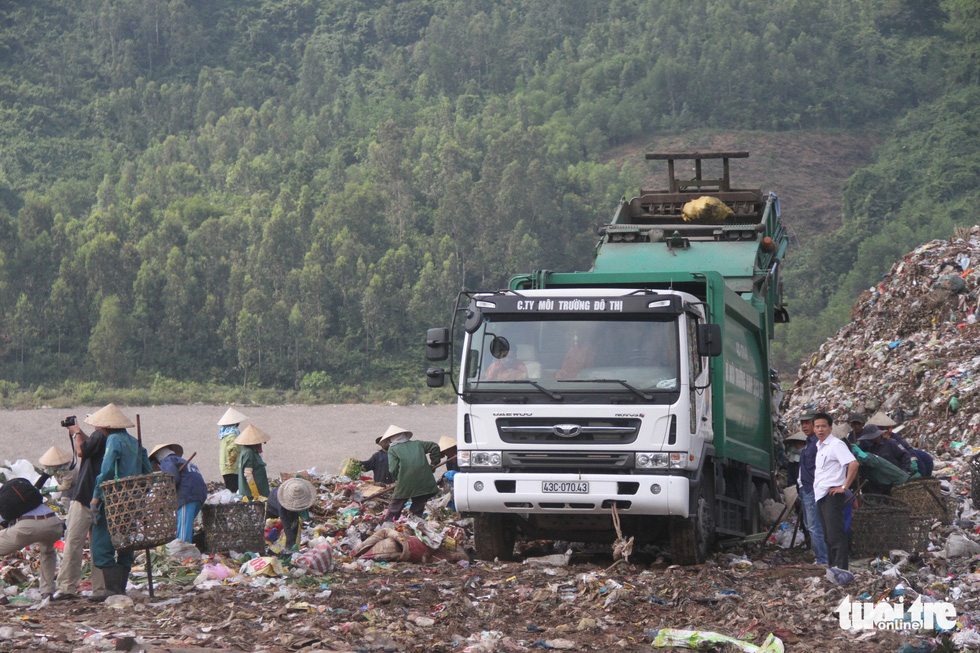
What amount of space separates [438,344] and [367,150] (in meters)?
72.4

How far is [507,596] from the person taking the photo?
8.23 m

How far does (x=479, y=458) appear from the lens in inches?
367

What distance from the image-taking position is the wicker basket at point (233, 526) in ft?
32.7

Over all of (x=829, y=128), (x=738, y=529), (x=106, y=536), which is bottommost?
(x=738, y=529)

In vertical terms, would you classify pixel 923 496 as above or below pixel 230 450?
below

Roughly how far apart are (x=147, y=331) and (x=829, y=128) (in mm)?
56230

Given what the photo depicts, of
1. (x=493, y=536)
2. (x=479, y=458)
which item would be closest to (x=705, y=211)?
(x=493, y=536)

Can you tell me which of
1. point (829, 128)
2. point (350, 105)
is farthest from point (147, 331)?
point (829, 128)

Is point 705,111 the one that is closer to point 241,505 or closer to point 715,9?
point 715,9

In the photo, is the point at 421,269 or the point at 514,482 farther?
the point at 421,269

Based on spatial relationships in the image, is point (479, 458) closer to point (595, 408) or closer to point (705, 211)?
point (595, 408)

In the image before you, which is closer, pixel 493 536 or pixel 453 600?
pixel 453 600

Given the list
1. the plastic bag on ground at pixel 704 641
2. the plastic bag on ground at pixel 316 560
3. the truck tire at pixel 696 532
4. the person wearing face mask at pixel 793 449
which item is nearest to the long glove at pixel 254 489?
the plastic bag on ground at pixel 316 560

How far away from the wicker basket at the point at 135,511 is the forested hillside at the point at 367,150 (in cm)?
4682
